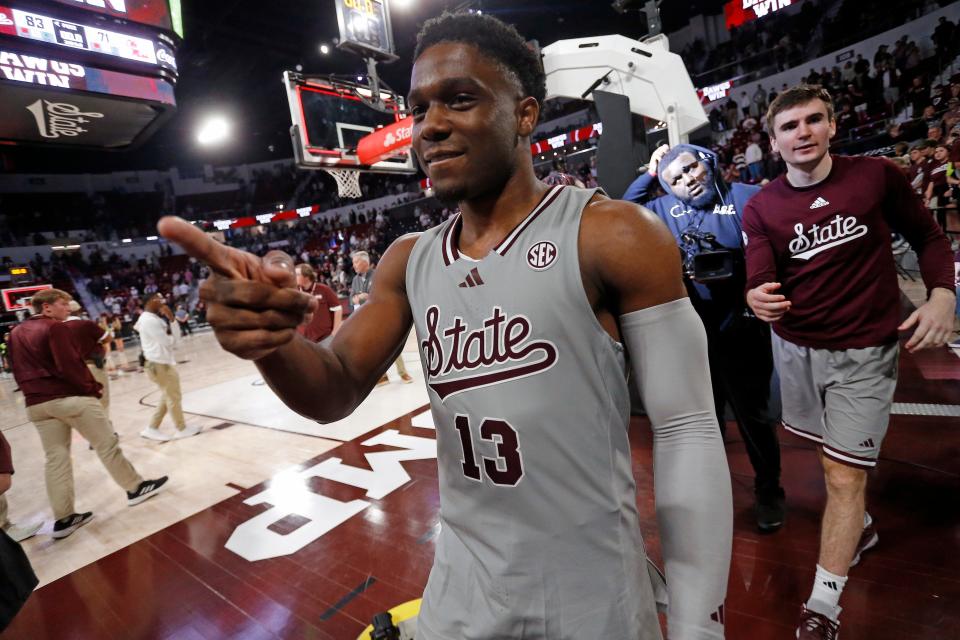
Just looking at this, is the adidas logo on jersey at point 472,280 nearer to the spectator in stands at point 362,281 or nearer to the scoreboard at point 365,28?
the spectator in stands at point 362,281

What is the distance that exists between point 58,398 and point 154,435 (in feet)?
7.25

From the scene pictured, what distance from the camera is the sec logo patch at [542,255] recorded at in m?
0.99

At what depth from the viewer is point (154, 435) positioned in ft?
19.2

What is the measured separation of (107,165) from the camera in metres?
27.4

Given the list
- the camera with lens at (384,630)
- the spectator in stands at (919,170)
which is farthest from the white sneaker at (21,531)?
the spectator in stands at (919,170)

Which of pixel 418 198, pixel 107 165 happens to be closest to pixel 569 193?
pixel 418 198

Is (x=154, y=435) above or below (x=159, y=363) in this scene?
below

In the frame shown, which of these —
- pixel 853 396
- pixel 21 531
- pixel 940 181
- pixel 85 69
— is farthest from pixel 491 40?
pixel 940 181

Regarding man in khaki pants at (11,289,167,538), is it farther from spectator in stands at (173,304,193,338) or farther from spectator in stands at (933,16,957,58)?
spectator in stands at (933,16,957,58)

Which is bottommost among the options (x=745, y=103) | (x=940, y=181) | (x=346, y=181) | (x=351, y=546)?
(x=351, y=546)

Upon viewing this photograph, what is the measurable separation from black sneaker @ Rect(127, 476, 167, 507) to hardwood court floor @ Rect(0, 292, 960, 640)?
3.6 inches

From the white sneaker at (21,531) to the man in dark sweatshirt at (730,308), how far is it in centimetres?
506

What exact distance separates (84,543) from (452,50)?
4369 millimetres

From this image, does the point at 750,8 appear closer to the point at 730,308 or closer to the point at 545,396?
→ the point at 730,308
